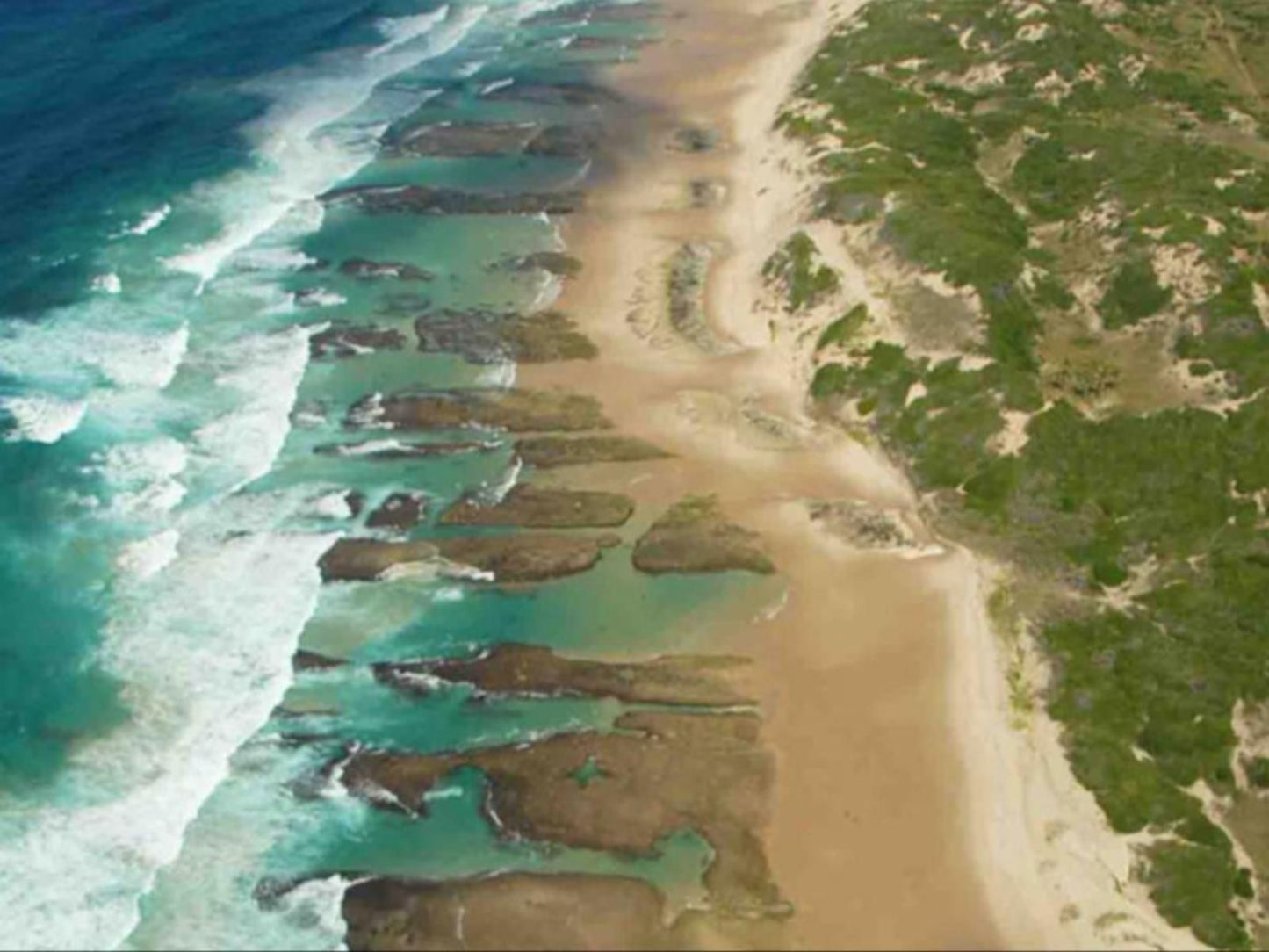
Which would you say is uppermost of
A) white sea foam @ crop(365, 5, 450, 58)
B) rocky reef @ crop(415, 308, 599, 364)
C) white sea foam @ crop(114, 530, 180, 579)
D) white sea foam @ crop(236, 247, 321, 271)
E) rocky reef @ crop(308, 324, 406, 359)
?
white sea foam @ crop(365, 5, 450, 58)

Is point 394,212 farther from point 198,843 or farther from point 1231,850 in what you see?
point 1231,850

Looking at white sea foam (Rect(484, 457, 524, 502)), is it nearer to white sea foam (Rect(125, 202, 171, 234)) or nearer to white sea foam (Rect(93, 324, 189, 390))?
white sea foam (Rect(93, 324, 189, 390))

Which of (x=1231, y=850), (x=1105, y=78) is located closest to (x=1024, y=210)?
(x=1105, y=78)

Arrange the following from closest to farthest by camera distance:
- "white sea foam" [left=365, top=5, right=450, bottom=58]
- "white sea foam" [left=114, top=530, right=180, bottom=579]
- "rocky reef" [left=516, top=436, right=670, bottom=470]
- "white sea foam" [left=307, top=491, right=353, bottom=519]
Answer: "white sea foam" [left=114, top=530, right=180, bottom=579]
"white sea foam" [left=307, top=491, right=353, bottom=519]
"rocky reef" [left=516, top=436, right=670, bottom=470]
"white sea foam" [left=365, top=5, right=450, bottom=58]

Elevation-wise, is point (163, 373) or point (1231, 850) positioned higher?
point (163, 373)

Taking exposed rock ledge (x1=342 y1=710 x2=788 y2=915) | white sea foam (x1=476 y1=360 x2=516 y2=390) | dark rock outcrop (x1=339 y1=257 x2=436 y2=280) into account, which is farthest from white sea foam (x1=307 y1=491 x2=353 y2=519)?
dark rock outcrop (x1=339 y1=257 x2=436 y2=280)
